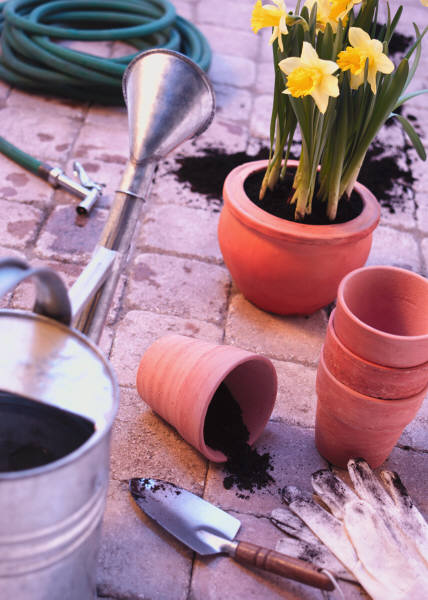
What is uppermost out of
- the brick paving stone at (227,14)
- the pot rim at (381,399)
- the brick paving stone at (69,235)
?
the pot rim at (381,399)

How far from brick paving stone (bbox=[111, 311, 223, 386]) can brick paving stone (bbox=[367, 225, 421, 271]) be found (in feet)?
2.19

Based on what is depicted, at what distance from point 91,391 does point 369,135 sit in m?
1.05

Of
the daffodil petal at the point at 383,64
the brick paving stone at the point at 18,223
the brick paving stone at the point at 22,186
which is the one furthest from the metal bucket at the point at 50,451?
the brick paving stone at the point at 22,186

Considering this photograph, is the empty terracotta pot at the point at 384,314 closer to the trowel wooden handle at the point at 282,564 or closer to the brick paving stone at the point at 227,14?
the trowel wooden handle at the point at 282,564

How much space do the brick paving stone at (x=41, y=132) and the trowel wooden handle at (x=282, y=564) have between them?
163cm

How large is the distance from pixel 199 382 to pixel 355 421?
33 cm

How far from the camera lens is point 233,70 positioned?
3.17m

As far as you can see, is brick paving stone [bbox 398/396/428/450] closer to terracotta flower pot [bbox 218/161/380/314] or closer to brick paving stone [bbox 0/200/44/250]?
terracotta flower pot [bbox 218/161/380/314]

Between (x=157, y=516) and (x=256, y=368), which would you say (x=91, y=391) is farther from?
(x=256, y=368)

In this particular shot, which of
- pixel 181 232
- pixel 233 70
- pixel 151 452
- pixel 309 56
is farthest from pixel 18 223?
pixel 233 70

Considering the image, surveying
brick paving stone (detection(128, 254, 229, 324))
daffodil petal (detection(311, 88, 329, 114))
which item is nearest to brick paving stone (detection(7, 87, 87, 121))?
brick paving stone (detection(128, 254, 229, 324))

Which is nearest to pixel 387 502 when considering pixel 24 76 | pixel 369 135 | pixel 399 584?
pixel 399 584

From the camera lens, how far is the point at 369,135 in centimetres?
164

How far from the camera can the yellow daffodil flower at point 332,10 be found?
149 centimetres
